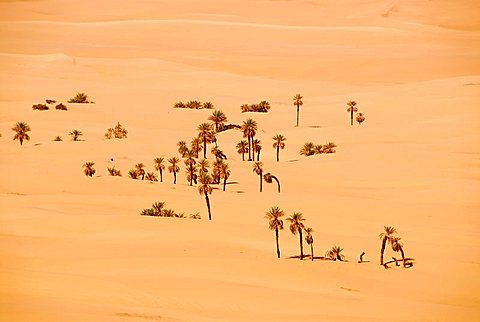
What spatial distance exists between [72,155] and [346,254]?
574 inches

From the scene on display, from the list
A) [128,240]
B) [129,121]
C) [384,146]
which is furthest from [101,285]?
[129,121]

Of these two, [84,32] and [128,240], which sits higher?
[84,32]

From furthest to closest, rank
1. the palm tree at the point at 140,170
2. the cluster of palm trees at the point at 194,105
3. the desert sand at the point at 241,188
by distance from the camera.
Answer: the cluster of palm trees at the point at 194,105, the palm tree at the point at 140,170, the desert sand at the point at 241,188

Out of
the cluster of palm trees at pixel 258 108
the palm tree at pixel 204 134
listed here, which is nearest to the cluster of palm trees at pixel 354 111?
the cluster of palm trees at pixel 258 108

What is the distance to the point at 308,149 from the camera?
31891 millimetres

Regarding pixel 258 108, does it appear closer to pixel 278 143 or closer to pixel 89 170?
pixel 278 143

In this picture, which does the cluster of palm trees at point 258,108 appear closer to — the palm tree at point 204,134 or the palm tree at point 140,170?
the palm tree at point 204,134

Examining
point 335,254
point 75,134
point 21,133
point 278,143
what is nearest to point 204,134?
point 278,143

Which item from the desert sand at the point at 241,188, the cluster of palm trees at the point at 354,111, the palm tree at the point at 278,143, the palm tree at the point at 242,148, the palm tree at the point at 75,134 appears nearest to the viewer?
the desert sand at the point at 241,188

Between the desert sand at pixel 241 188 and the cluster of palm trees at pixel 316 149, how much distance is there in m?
0.69

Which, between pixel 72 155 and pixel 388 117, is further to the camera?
pixel 388 117

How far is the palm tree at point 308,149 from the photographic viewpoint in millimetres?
31766

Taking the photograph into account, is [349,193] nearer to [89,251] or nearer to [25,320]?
[89,251]

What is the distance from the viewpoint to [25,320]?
8906 millimetres
